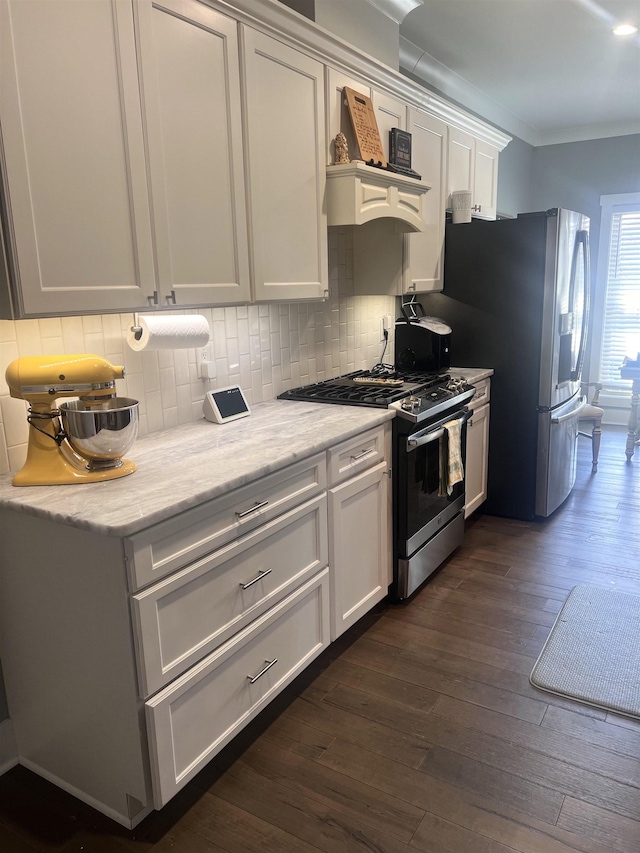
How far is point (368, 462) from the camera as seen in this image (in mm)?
2529

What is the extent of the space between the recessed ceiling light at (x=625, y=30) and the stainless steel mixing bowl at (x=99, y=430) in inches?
146

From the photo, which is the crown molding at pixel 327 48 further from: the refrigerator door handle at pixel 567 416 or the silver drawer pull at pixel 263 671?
the silver drawer pull at pixel 263 671

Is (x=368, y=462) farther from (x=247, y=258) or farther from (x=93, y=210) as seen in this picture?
(x=93, y=210)

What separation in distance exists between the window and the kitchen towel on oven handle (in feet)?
12.5

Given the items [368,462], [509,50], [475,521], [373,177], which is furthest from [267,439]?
[509,50]

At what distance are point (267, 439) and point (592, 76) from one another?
4063mm

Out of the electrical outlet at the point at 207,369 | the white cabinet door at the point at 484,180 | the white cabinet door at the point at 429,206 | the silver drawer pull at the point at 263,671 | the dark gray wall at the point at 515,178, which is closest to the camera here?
the silver drawer pull at the point at 263,671

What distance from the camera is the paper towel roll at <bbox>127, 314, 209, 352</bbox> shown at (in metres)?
2.04

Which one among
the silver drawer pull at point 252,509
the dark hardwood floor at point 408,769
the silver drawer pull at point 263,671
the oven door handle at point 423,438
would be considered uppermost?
the silver drawer pull at point 252,509

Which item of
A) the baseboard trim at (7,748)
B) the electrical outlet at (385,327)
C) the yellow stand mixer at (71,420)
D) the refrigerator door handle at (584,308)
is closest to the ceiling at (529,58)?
the refrigerator door handle at (584,308)

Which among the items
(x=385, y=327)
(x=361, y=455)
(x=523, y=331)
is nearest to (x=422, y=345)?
(x=385, y=327)

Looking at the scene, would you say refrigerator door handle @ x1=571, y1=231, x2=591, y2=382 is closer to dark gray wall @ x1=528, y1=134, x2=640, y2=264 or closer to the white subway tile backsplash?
dark gray wall @ x1=528, y1=134, x2=640, y2=264

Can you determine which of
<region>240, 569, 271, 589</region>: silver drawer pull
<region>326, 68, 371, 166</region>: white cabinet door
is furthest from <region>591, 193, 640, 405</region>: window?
<region>240, 569, 271, 589</region>: silver drawer pull

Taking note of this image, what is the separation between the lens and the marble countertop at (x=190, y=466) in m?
1.54
